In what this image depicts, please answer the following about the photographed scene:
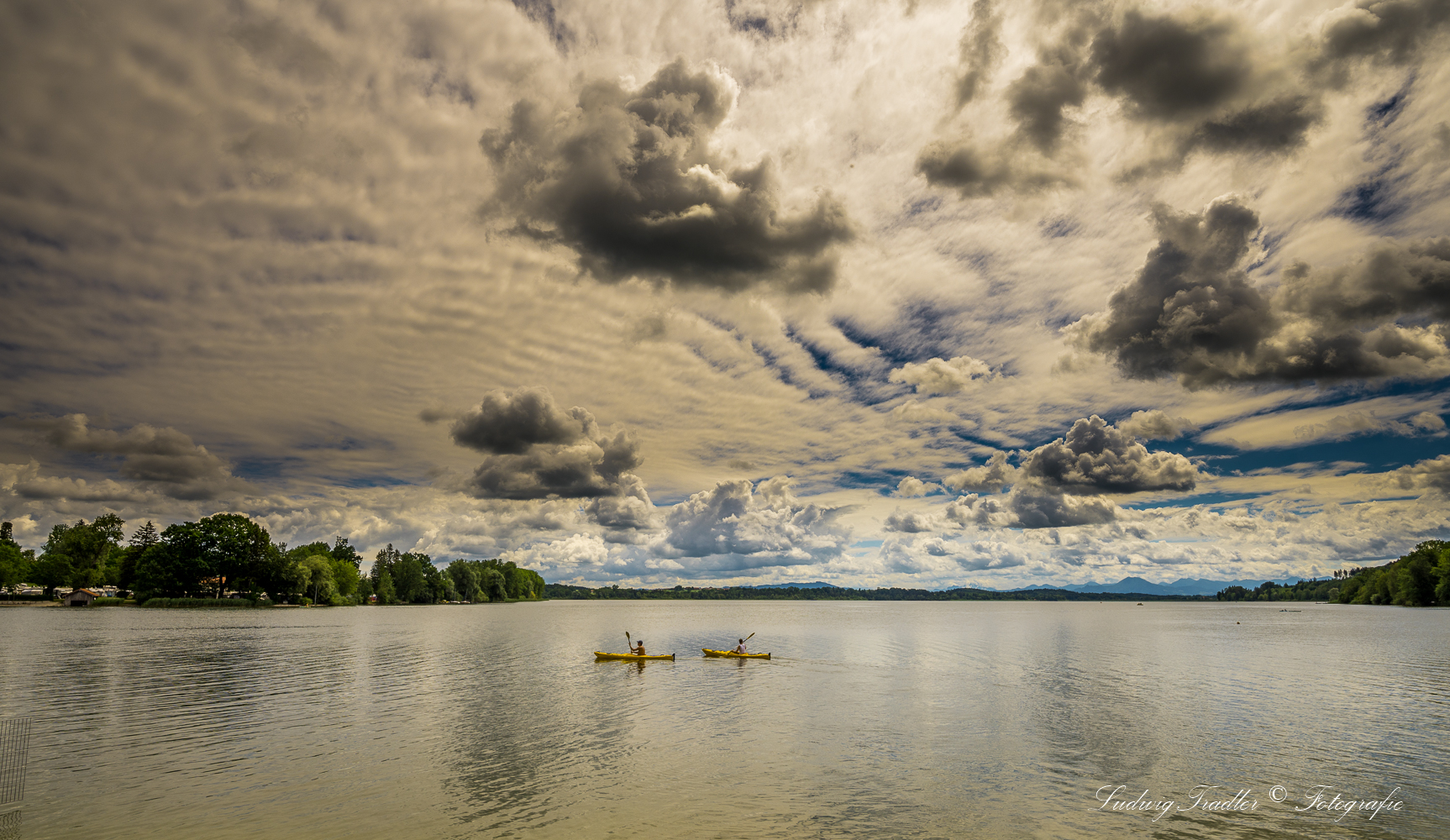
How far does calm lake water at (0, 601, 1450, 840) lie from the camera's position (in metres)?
23.8

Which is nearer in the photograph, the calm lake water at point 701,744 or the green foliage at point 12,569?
the calm lake water at point 701,744

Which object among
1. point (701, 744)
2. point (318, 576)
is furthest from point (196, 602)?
point (701, 744)

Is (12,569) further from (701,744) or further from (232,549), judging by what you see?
(701,744)

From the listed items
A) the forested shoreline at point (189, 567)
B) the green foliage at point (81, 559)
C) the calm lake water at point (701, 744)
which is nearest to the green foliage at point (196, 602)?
the forested shoreline at point (189, 567)

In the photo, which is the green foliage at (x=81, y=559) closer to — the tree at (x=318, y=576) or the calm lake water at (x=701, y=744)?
the tree at (x=318, y=576)

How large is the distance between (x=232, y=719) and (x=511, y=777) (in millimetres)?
20905

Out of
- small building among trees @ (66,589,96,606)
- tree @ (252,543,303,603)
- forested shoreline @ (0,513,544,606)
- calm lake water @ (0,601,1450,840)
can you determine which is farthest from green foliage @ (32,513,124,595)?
calm lake water @ (0,601,1450,840)

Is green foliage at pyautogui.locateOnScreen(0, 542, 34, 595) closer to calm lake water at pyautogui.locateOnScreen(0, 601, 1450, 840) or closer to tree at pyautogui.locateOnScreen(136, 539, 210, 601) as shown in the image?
tree at pyautogui.locateOnScreen(136, 539, 210, 601)

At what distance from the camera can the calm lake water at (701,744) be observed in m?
23.8

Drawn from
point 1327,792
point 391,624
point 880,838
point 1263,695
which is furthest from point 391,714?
point 391,624

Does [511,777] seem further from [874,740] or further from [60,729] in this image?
[60,729]

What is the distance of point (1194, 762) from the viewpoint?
1266 inches

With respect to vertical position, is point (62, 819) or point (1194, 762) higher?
point (62, 819)

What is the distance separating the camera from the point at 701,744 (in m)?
35.3
